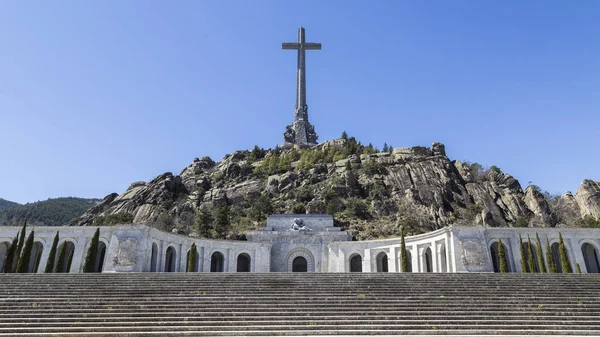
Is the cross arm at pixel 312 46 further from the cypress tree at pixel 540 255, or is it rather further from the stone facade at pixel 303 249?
the cypress tree at pixel 540 255

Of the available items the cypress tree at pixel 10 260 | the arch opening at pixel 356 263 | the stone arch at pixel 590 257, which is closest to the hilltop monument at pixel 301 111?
the arch opening at pixel 356 263

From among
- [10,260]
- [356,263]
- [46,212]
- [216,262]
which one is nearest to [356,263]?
[356,263]

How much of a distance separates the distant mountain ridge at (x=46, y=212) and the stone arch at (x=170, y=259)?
54642 mm

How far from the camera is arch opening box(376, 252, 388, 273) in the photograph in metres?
40.5

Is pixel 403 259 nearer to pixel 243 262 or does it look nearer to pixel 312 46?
pixel 243 262

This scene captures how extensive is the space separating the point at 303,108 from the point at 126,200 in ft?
123

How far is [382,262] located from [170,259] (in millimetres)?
18967

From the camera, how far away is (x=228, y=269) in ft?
133

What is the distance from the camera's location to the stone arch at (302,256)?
42094mm

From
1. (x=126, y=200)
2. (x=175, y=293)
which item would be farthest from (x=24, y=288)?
(x=126, y=200)

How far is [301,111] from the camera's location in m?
89.6

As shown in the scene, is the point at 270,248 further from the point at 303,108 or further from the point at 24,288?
the point at 303,108

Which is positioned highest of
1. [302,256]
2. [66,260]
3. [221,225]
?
[221,225]

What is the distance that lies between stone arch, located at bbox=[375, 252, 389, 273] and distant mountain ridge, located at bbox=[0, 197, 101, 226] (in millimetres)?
67523
